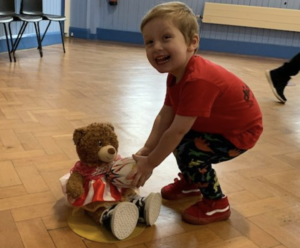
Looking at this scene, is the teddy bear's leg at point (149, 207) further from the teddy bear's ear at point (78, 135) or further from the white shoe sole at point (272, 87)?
the white shoe sole at point (272, 87)

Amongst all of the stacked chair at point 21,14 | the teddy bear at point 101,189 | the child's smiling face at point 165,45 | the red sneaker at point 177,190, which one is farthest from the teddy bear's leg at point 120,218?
the stacked chair at point 21,14

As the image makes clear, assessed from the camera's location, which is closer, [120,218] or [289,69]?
[120,218]

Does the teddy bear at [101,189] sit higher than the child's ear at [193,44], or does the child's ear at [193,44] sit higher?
the child's ear at [193,44]

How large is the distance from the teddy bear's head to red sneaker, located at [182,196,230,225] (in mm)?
288

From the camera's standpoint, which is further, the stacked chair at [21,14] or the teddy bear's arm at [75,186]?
the stacked chair at [21,14]

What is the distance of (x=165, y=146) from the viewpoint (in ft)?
3.26

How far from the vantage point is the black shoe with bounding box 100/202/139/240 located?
3.27 ft

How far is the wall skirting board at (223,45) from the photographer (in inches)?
234

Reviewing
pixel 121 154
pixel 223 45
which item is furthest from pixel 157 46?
pixel 223 45

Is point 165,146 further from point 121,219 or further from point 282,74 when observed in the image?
point 282,74

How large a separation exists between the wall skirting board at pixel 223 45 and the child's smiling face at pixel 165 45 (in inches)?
206

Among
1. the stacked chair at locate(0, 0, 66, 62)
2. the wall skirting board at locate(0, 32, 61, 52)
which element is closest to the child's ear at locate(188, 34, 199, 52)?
the stacked chair at locate(0, 0, 66, 62)

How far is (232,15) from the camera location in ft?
19.3

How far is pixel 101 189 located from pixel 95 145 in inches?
4.9
